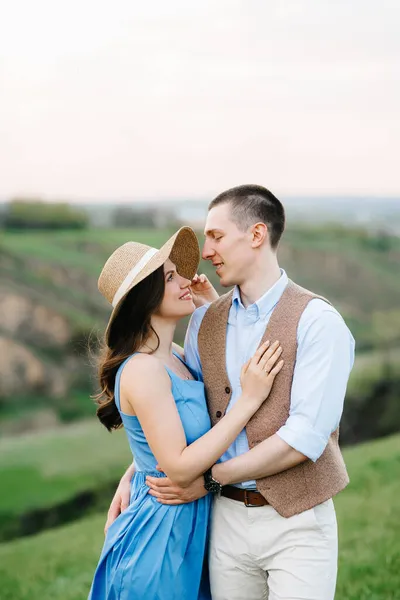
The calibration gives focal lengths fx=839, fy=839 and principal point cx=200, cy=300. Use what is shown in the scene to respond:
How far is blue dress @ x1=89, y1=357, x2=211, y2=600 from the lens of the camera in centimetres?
239

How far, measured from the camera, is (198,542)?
8.01 feet

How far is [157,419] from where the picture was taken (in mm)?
2326

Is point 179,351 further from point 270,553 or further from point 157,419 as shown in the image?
point 270,553

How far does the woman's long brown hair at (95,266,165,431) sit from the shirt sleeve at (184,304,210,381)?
→ 175 millimetres

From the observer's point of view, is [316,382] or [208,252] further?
[208,252]

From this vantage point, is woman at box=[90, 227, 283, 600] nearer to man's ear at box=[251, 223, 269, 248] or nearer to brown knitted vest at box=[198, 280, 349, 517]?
brown knitted vest at box=[198, 280, 349, 517]

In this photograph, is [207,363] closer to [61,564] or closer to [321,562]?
[321,562]

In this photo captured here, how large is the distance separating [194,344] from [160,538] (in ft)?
1.96

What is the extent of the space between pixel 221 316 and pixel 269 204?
0.37 meters

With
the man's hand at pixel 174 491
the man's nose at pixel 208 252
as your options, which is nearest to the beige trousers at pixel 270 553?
the man's hand at pixel 174 491

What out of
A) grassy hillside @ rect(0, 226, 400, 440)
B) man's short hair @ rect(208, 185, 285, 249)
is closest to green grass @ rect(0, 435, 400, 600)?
man's short hair @ rect(208, 185, 285, 249)

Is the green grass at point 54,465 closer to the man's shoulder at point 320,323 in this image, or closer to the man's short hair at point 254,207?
the man's short hair at point 254,207

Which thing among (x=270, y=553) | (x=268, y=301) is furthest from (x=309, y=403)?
(x=270, y=553)

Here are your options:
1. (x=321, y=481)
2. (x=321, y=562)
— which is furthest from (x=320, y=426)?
(x=321, y=562)
